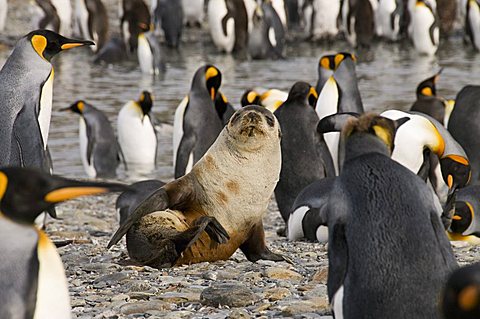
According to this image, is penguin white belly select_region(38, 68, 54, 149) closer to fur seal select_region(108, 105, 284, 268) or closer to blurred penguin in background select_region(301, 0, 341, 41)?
fur seal select_region(108, 105, 284, 268)

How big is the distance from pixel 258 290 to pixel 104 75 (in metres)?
14.9

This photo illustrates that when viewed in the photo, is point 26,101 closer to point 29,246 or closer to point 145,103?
point 29,246

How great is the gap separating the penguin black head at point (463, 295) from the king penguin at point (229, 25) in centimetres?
2021

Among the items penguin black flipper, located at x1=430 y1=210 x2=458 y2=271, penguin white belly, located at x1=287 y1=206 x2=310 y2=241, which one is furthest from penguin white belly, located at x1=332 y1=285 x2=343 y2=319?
penguin white belly, located at x1=287 y1=206 x2=310 y2=241

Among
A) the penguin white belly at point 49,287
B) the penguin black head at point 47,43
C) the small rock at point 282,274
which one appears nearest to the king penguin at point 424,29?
the penguin black head at point 47,43

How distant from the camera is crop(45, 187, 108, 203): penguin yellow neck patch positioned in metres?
2.83

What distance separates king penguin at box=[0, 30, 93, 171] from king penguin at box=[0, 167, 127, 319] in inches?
132

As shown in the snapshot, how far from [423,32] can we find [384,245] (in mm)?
19100

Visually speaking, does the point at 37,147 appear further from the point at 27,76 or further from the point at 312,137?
the point at 312,137

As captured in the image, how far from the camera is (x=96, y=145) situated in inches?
444

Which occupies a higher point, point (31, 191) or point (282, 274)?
point (31, 191)

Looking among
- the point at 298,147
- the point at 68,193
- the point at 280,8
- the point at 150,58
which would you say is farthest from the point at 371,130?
the point at 280,8

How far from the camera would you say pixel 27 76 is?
6.23 meters

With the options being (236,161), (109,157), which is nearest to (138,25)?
(109,157)
